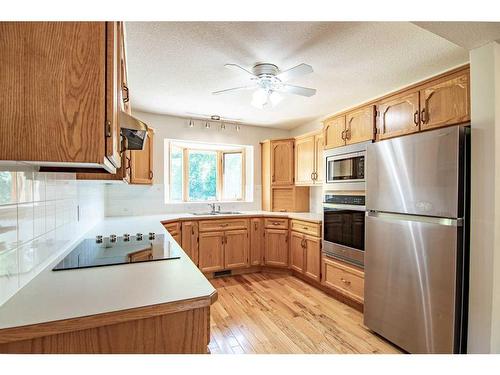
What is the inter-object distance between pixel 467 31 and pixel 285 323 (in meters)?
2.45

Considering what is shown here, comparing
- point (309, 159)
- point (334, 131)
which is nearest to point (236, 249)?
point (309, 159)

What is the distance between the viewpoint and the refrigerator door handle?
1.60m

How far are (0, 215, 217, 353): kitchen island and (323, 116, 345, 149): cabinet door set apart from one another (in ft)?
7.41

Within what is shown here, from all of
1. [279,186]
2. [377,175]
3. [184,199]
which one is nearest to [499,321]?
[377,175]

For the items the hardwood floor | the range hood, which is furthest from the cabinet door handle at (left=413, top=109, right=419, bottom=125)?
the range hood

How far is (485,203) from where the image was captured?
1.52 meters

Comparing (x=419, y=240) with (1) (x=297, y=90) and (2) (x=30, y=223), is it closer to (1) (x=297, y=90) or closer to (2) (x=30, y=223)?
(1) (x=297, y=90)

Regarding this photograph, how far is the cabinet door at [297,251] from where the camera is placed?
3371 mm

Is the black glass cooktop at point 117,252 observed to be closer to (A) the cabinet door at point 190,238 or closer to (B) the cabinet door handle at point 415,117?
(A) the cabinet door at point 190,238

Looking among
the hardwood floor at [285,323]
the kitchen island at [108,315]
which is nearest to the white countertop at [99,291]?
the kitchen island at [108,315]

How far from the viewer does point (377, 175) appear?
2.12m
